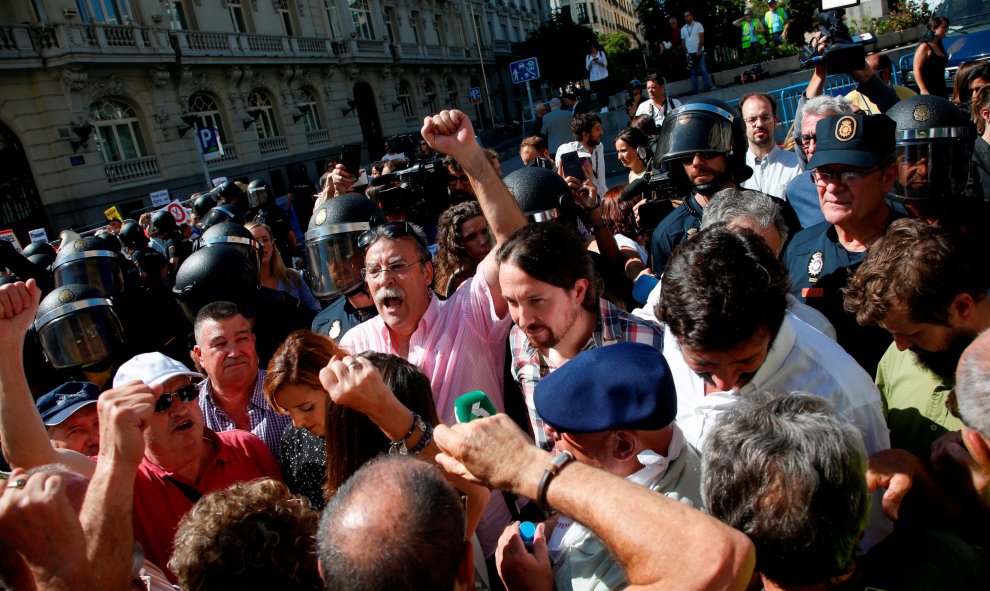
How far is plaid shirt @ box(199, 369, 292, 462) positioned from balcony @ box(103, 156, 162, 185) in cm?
2033

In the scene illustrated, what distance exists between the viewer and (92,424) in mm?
2674

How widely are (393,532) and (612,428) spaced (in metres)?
0.57

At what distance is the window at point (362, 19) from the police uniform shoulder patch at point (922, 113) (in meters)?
34.0

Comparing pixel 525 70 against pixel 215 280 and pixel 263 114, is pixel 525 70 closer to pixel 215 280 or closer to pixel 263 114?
pixel 215 280

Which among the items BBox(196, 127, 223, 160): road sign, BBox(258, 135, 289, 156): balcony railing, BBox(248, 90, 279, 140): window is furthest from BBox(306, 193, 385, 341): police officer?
BBox(248, 90, 279, 140): window

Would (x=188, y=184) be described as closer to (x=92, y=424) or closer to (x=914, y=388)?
(x=92, y=424)

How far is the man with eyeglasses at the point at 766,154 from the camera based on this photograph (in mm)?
4254

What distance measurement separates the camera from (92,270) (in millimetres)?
4641

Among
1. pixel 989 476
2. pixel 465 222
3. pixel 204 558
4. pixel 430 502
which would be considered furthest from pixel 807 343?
pixel 465 222

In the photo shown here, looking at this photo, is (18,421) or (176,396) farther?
(176,396)

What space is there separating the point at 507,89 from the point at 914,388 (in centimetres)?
5180

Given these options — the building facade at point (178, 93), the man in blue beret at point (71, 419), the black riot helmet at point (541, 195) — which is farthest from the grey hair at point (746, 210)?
the building facade at point (178, 93)

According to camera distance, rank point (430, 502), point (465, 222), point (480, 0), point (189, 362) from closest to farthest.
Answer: point (430, 502), point (465, 222), point (189, 362), point (480, 0)

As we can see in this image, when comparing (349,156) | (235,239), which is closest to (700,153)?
(235,239)
